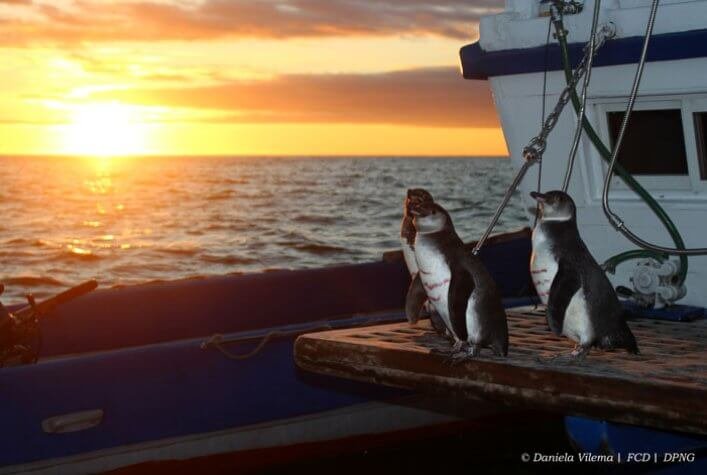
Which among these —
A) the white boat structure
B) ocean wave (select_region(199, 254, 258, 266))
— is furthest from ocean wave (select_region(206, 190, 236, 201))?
the white boat structure

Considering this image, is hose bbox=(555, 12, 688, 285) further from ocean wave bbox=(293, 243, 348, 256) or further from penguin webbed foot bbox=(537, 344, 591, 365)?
ocean wave bbox=(293, 243, 348, 256)

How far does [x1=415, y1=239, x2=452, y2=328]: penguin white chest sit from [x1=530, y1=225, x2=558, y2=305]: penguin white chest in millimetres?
509

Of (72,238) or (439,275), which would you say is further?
(72,238)

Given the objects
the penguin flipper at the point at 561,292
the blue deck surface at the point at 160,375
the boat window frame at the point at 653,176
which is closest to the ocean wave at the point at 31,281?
the blue deck surface at the point at 160,375

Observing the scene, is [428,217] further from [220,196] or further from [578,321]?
[220,196]

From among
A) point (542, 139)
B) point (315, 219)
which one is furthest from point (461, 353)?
point (315, 219)

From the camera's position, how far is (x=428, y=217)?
17.4 ft

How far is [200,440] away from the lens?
24.4 ft

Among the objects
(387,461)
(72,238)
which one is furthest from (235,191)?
(387,461)

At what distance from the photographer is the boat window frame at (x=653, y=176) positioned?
288 inches

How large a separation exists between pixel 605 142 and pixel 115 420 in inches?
152

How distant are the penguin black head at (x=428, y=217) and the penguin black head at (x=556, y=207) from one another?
0.52 m

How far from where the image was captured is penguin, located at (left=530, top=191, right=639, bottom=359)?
5316 millimetres

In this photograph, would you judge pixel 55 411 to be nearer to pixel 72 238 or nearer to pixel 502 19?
pixel 502 19
